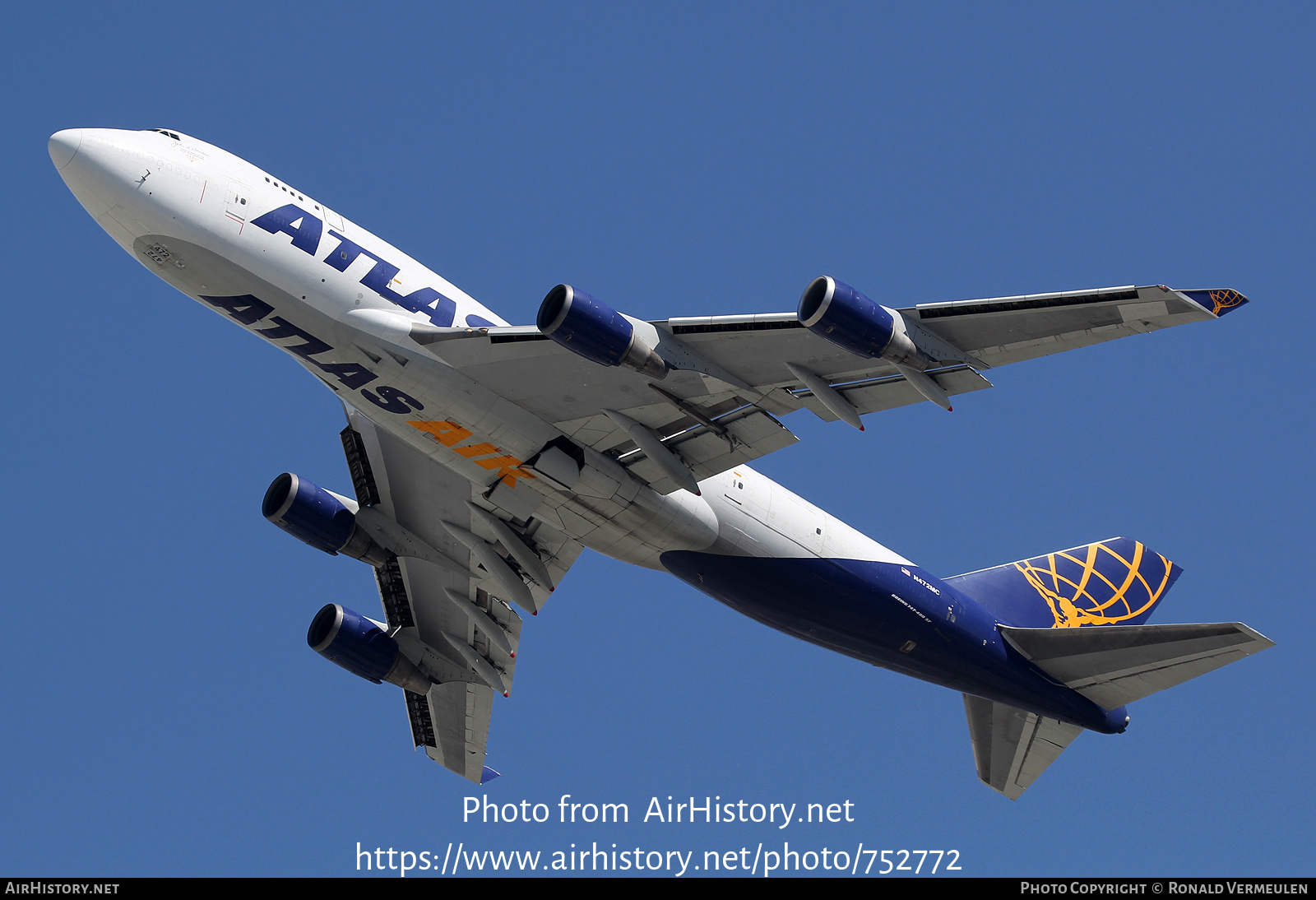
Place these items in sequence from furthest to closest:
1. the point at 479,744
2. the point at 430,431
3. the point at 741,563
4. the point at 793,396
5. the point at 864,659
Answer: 1. the point at 479,744
2. the point at 864,659
3. the point at 741,563
4. the point at 430,431
5. the point at 793,396

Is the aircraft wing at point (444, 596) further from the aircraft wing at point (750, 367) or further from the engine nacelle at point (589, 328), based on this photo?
the engine nacelle at point (589, 328)

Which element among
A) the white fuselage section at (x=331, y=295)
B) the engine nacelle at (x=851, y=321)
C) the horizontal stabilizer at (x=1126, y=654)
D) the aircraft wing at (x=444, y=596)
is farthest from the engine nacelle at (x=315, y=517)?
the horizontal stabilizer at (x=1126, y=654)

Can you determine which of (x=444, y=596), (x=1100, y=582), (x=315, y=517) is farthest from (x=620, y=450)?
(x=1100, y=582)

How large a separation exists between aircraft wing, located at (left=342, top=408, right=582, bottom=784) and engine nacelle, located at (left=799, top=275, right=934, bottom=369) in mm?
11367

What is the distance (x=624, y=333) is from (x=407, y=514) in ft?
37.7

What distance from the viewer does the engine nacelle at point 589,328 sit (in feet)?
74.6

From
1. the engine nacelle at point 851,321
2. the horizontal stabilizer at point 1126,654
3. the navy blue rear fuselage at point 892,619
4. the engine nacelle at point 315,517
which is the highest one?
the engine nacelle at point 851,321

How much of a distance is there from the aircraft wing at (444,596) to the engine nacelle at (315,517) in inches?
31.5

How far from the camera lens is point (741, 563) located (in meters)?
28.4

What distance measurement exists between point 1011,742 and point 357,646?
58.6 feet

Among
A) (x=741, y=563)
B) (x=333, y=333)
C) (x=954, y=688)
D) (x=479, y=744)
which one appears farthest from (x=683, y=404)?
(x=479, y=744)

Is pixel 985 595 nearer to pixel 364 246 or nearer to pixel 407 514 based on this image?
Result: pixel 407 514
